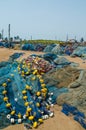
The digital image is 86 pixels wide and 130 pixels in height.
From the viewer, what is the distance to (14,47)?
87.6ft

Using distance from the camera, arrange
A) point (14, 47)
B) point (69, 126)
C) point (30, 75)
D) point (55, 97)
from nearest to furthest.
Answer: point (69, 126) < point (55, 97) < point (30, 75) < point (14, 47)

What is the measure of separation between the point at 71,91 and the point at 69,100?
639 millimetres

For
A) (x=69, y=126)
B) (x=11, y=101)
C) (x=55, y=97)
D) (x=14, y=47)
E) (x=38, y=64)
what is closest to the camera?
(x=69, y=126)

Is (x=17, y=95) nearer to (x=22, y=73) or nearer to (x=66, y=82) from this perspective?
(x=22, y=73)

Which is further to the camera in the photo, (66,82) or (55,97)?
(66,82)

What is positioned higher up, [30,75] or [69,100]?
[30,75]

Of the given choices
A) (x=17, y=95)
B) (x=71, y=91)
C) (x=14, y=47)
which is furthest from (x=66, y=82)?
(x=14, y=47)

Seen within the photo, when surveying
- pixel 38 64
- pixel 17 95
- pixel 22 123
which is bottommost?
pixel 22 123

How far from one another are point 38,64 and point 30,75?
1.34 m

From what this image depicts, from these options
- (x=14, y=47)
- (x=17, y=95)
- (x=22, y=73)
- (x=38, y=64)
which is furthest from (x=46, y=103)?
(x=14, y=47)

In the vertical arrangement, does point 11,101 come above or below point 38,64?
below

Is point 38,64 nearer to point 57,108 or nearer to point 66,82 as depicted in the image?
point 66,82

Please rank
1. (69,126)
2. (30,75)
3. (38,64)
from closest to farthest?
(69,126)
(30,75)
(38,64)

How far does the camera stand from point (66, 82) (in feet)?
34.1
